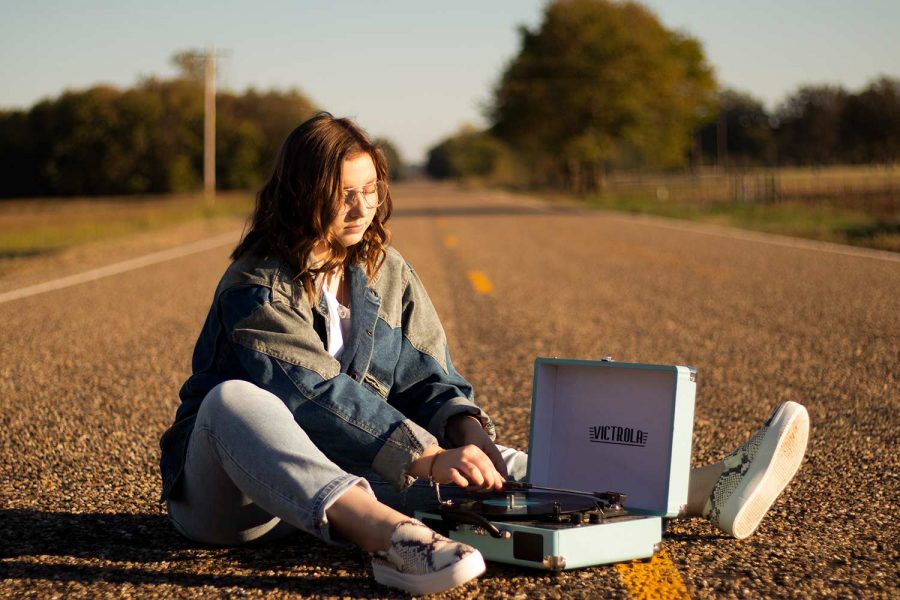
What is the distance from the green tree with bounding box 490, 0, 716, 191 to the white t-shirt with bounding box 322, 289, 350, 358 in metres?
44.9

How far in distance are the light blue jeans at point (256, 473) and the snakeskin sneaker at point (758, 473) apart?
0.69 meters

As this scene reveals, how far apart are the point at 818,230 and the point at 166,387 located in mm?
14220

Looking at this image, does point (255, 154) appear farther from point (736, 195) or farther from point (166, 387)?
point (166, 387)

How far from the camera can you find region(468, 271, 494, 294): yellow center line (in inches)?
372

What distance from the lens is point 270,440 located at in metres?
2.17

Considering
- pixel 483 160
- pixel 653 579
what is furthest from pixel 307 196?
pixel 483 160

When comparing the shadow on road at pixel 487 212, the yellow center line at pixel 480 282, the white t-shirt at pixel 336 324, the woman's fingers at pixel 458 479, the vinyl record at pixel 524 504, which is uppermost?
the white t-shirt at pixel 336 324

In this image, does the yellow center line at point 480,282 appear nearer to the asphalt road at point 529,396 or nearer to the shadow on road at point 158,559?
the asphalt road at point 529,396

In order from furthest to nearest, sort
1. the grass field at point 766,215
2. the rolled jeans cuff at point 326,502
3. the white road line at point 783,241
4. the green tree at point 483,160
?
the green tree at point 483,160
the grass field at point 766,215
the white road line at point 783,241
the rolled jeans cuff at point 326,502

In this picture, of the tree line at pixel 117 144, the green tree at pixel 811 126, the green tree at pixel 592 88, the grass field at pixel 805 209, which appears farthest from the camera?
the green tree at pixel 811 126

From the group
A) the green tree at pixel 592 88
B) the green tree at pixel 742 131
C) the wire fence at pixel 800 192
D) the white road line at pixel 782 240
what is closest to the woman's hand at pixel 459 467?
the white road line at pixel 782 240

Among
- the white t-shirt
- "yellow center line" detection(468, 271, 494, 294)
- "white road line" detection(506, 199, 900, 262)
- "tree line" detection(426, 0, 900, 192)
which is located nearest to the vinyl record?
the white t-shirt

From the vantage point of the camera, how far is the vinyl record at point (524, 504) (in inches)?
91.0

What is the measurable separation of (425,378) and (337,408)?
1.38 ft
